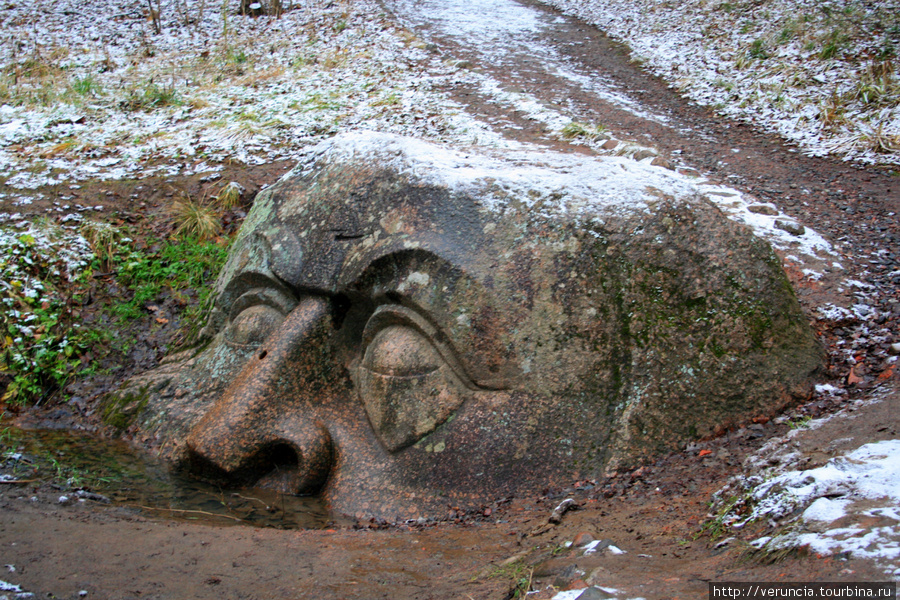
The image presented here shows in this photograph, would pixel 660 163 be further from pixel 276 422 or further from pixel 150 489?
pixel 150 489

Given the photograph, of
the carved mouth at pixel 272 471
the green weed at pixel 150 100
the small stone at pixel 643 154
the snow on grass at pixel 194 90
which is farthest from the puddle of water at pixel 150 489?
the green weed at pixel 150 100

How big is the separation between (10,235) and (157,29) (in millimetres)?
8354

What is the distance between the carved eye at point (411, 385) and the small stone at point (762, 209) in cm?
343

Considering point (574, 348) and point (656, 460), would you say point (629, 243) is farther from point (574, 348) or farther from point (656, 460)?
point (656, 460)

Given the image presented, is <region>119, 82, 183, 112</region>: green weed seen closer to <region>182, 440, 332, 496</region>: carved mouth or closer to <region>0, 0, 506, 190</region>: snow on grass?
<region>0, 0, 506, 190</region>: snow on grass

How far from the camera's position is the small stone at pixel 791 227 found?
15.9 ft

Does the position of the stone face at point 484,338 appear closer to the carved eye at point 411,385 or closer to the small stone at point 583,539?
the carved eye at point 411,385

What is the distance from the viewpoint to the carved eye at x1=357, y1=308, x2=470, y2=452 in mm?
2973

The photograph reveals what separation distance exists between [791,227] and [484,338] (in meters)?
3.20

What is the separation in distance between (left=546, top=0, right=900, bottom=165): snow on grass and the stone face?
14.0ft

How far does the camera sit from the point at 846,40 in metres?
8.33

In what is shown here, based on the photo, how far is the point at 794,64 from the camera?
27.3 feet

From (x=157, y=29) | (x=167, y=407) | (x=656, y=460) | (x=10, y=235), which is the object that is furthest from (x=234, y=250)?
(x=157, y=29)

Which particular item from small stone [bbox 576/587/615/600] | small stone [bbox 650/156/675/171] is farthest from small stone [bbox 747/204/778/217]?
small stone [bbox 576/587/615/600]
